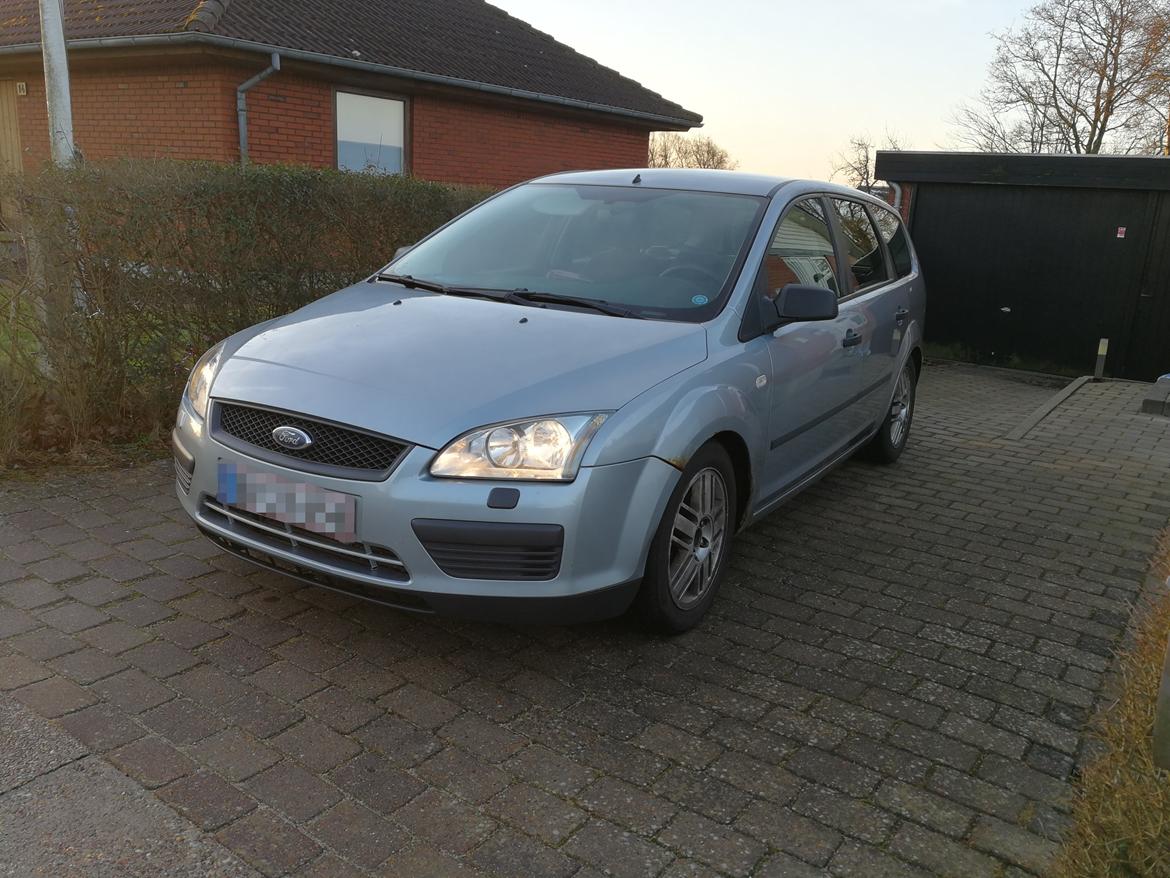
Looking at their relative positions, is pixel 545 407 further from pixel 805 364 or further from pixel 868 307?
pixel 868 307

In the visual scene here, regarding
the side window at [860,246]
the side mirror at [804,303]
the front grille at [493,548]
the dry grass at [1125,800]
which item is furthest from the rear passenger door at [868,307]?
the front grille at [493,548]

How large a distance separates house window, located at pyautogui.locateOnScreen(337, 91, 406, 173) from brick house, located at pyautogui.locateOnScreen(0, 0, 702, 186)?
2cm

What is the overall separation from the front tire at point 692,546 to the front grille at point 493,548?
1.53ft

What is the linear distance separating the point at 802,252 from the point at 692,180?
639mm

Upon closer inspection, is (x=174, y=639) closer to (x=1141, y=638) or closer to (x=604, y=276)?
(x=604, y=276)

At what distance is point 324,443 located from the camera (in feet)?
10.4

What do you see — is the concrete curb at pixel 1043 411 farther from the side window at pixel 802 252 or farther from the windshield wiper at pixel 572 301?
the windshield wiper at pixel 572 301

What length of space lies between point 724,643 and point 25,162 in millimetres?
5101

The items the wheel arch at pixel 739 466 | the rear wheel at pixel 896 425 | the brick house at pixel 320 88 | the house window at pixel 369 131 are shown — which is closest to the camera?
the wheel arch at pixel 739 466

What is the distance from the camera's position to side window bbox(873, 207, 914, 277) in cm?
611

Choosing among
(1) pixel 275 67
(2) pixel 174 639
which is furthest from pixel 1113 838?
(1) pixel 275 67

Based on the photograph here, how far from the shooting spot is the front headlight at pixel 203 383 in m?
3.59

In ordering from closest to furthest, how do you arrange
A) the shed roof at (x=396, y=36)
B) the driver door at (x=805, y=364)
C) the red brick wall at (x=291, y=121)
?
the driver door at (x=805, y=364), the shed roof at (x=396, y=36), the red brick wall at (x=291, y=121)

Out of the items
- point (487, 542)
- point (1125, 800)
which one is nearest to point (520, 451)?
point (487, 542)
